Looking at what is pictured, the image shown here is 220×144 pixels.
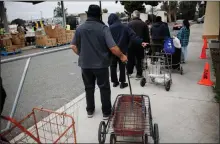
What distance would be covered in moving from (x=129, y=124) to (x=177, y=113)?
138cm

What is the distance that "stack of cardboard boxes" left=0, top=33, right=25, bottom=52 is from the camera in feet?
40.6

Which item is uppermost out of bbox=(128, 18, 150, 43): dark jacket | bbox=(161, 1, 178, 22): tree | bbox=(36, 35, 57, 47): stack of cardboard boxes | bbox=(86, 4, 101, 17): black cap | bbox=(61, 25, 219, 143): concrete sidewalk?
bbox=(161, 1, 178, 22): tree

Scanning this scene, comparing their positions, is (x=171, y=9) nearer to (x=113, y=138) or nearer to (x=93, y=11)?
(x=93, y=11)

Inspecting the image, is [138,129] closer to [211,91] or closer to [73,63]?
[211,91]

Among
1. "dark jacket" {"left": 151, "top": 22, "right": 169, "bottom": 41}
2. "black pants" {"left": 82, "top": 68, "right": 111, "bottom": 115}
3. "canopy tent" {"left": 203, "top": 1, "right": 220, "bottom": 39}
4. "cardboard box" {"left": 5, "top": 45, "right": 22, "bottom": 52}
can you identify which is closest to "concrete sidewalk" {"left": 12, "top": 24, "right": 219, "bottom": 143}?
"black pants" {"left": 82, "top": 68, "right": 111, "bottom": 115}

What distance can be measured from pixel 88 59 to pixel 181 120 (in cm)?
189

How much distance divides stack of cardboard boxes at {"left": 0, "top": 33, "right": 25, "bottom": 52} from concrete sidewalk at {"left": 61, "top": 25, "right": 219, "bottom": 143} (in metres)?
9.65

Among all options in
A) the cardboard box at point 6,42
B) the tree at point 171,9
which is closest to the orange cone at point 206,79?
the cardboard box at point 6,42

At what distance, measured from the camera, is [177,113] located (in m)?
3.80

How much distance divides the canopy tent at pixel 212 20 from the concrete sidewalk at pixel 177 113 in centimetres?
405

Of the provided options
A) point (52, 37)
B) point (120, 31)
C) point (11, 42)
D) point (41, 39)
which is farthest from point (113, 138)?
point (52, 37)

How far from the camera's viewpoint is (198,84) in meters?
5.27

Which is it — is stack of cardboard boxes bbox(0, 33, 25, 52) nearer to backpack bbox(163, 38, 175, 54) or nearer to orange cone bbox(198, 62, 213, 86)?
backpack bbox(163, 38, 175, 54)

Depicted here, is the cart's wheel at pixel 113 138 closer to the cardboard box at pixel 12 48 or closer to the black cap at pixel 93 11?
the black cap at pixel 93 11
